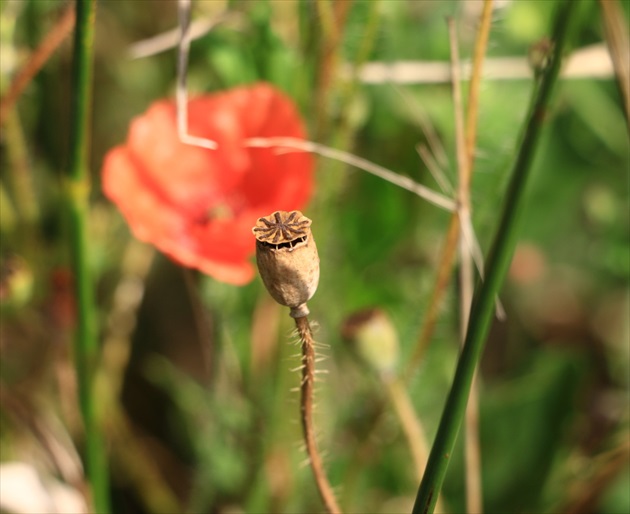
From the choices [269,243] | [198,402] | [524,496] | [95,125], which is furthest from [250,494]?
[95,125]

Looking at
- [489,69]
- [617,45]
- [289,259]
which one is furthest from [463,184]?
[489,69]

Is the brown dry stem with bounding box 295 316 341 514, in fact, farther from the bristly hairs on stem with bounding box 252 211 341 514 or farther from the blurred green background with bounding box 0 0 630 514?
the blurred green background with bounding box 0 0 630 514

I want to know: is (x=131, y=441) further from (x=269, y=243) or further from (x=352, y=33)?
(x=269, y=243)

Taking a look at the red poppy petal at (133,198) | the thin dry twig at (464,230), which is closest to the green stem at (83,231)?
the red poppy petal at (133,198)

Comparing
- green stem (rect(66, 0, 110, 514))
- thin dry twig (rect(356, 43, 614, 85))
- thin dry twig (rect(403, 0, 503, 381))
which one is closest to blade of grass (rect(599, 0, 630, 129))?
thin dry twig (rect(403, 0, 503, 381))

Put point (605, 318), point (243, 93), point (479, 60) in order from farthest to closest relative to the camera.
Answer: point (605, 318)
point (243, 93)
point (479, 60)

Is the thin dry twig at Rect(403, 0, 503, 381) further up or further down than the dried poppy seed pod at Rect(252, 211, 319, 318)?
further up
